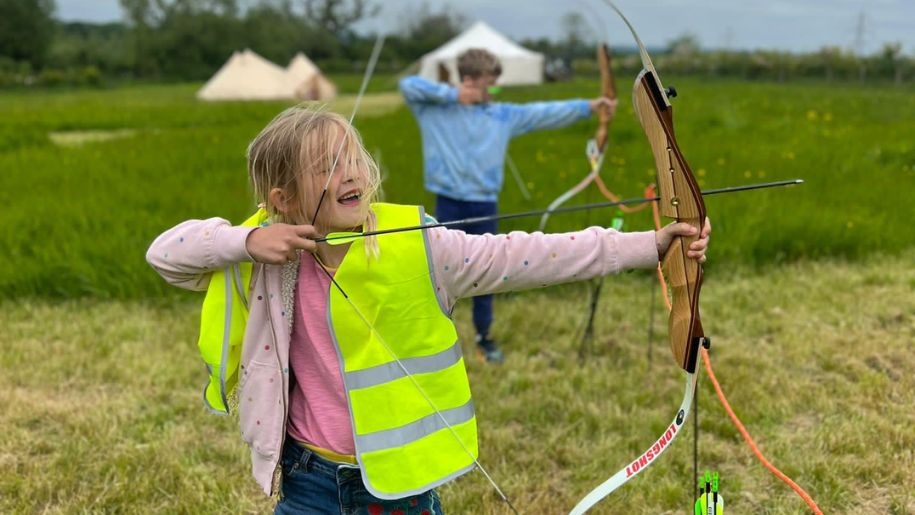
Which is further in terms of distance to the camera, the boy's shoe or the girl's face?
the boy's shoe

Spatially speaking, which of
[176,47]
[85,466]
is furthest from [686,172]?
[176,47]

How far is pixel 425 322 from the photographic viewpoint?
168 centimetres

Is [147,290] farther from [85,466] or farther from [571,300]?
[571,300]

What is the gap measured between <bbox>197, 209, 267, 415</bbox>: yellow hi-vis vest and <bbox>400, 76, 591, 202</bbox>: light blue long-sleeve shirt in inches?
92.6

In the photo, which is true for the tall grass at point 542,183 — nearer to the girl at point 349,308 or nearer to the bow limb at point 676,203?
the girl at point 349,308

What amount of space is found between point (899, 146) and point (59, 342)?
8.52 meters

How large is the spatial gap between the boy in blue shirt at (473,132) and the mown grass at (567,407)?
0.64 m

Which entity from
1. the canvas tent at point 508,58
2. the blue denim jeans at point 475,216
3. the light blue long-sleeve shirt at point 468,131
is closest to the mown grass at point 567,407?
the blue denim jeans at point 475,216

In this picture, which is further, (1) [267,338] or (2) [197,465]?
(2) [197,465]

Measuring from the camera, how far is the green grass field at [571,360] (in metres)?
2.74

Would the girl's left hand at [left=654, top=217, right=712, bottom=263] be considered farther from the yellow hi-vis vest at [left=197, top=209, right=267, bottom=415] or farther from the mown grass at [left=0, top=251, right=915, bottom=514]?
the mown grass at [left=0, top=251, right=915, bottom=514]

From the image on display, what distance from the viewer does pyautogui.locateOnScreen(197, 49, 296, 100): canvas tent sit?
120ft

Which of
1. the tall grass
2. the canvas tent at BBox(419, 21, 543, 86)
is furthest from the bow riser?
the canvas tent at BBox(419, 21, 543, 86)

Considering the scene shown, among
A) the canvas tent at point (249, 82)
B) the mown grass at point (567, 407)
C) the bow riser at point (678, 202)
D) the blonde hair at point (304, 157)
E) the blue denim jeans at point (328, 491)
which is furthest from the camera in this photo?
the canvas tent at point (249, 82)
